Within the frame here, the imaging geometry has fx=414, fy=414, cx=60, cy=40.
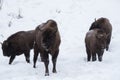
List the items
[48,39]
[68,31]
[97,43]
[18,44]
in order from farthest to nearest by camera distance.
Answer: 1. [68,31]
2. [18,44]
3. [97,43]
4. [48,39]

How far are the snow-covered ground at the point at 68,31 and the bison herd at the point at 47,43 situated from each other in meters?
0.35

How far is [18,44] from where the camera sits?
1423 cm

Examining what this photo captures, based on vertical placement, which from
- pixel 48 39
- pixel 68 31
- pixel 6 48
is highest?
pixel 48 39

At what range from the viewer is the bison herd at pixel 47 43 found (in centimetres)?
1153

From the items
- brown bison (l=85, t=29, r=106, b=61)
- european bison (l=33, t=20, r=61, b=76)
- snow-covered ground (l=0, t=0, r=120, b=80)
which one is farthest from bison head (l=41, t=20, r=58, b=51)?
brown bison (l=85, t=29, r=106, b=61)

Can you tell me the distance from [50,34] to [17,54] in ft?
11.1

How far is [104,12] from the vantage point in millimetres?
19594

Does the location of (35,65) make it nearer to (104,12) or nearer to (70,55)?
(70,55)

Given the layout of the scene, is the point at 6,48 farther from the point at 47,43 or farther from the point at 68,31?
the point at 68,31

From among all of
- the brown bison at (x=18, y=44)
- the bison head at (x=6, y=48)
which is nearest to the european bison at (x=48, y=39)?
the brown bison at (x=18, y=44)

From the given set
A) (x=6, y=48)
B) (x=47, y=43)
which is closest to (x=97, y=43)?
(x=47, y=43)

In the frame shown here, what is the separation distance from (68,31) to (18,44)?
4155 millimetres

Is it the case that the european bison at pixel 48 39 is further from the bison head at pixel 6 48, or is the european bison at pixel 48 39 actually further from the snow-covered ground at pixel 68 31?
the bison head at pixel 6 48

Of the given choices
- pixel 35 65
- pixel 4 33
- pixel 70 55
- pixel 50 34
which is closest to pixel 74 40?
pixel 70 55
